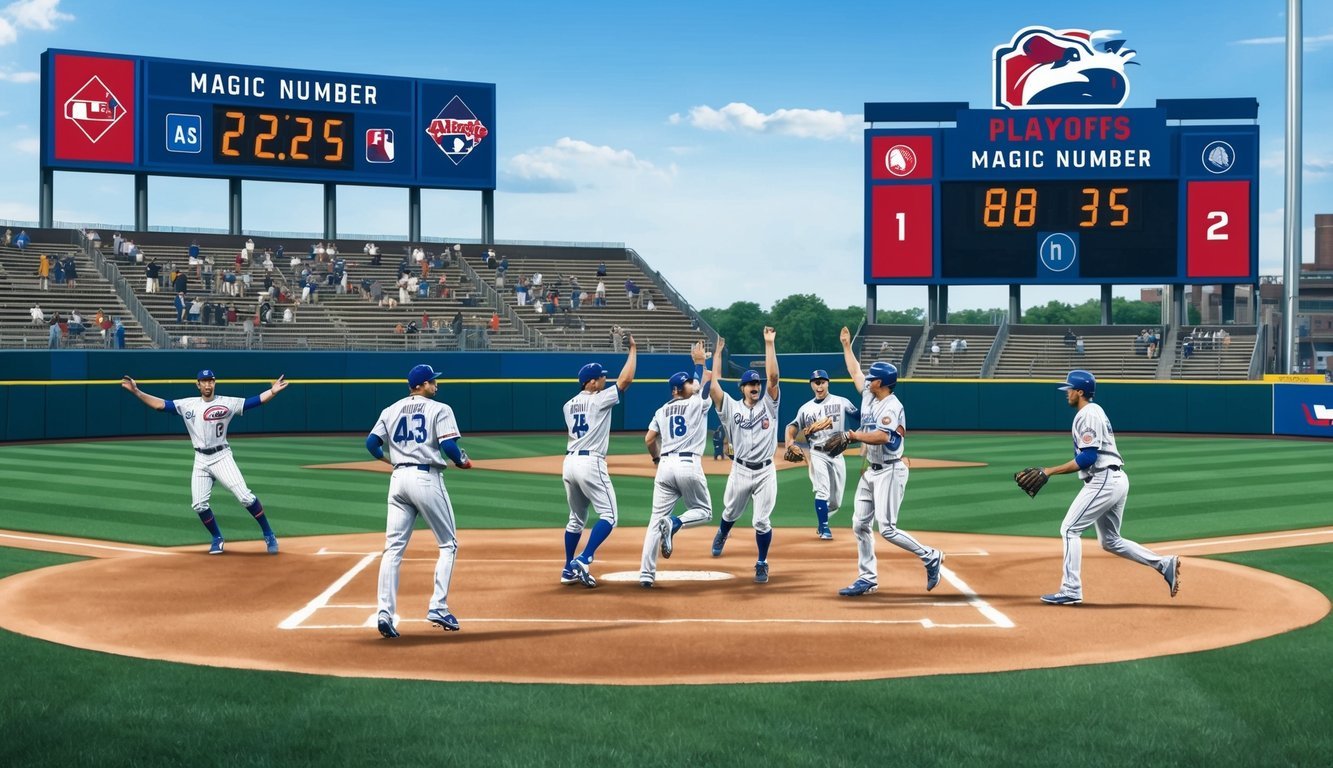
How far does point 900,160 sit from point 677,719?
139ft

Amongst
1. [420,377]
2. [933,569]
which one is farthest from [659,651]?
[933,569]

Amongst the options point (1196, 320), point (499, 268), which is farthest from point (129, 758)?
point (1196, 320)

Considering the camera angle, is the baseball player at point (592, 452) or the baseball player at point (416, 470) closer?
the baseball player at point (416, 470)

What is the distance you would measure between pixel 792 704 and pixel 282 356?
33.8 metres

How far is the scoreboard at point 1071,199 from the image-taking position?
4622 centimetres

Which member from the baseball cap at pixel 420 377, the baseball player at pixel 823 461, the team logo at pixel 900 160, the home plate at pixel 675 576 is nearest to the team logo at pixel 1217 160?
the team logo at pixel 900 160

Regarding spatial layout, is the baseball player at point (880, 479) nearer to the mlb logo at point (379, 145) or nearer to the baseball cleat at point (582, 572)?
the baseball cleat at point (582, 572)

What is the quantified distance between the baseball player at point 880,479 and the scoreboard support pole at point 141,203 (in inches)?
1635

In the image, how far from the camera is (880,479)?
11.4m

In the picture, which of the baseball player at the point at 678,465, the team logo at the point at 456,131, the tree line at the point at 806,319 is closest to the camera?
the baseball player at the point at 678,465

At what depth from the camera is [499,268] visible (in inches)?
1966

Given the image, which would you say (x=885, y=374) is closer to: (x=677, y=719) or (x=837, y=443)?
(x=837, y=443)

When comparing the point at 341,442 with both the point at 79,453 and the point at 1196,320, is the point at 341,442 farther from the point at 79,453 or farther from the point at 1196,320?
the point at 1196,320

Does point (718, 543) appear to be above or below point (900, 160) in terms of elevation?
below
